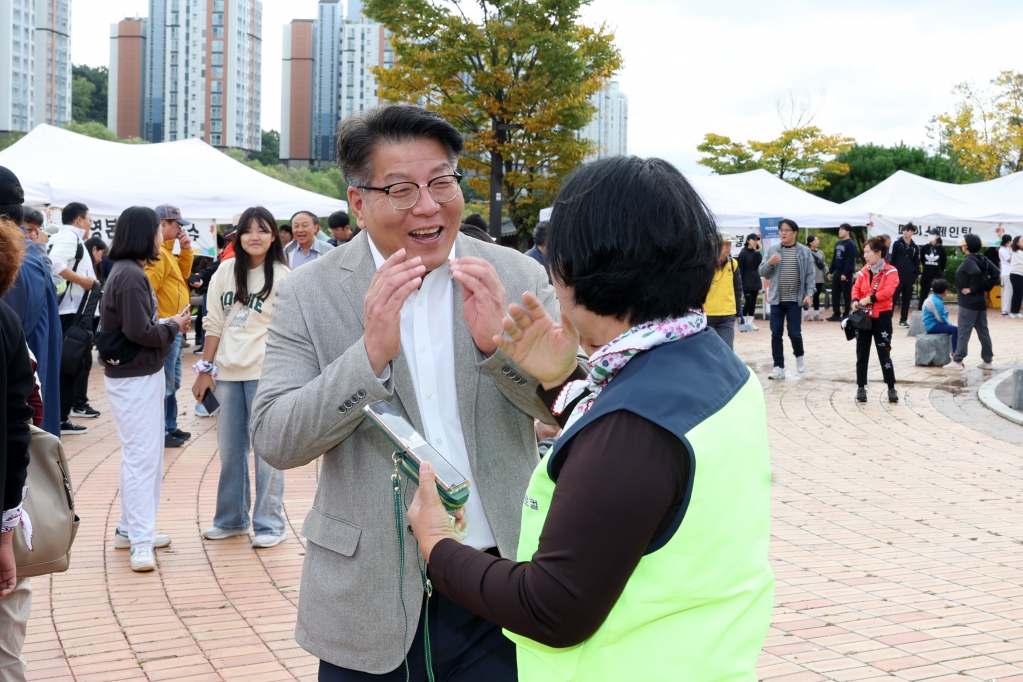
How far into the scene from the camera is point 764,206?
2044 centimetres

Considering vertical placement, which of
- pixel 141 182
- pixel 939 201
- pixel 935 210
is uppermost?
pixel 939 201

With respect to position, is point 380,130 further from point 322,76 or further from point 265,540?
point 322,76

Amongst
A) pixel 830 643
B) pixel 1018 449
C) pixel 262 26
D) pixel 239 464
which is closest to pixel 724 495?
pixel 830 643

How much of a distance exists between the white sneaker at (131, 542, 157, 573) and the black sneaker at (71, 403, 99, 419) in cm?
504

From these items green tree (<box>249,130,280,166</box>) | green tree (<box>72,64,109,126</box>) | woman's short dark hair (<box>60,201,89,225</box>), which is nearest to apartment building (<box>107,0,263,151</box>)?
green tree (<box>72,64,109,126</box>)

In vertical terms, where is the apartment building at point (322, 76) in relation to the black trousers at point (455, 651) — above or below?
above

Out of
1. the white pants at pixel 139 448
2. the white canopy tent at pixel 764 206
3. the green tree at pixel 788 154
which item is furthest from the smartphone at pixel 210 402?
the green tree at pixel 788 154

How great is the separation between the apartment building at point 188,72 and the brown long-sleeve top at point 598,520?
102m

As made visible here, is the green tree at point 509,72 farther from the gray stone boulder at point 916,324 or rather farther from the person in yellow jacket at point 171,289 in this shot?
the person in yellow jacket at point 171,289

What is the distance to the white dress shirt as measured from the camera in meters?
2.05

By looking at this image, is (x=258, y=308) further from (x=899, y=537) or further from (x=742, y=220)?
(x=742, y=220)

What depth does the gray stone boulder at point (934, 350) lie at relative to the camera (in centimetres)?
1408

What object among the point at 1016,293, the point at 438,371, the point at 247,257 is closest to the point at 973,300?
the point at 1016,293

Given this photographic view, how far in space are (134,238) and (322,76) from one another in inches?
3988
